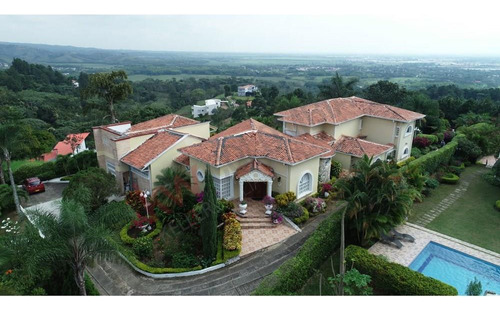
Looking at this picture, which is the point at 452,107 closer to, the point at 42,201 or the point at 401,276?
the point at 401,276

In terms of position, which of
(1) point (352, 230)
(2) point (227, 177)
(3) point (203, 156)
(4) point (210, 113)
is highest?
(3) point (203, 156)

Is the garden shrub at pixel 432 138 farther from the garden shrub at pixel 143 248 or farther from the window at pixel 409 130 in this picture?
the garden shrub at pixel 143 248

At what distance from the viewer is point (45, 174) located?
2802cm

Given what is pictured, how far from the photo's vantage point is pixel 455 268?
1647cm

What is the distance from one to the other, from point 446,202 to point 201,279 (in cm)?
1945

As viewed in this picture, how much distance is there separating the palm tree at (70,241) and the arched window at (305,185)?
1373cm

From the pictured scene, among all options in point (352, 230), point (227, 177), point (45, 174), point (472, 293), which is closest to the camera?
point (472, 293)

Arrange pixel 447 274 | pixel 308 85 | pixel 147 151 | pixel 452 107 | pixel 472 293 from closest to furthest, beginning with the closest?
pixel 472 293 < pixel 447 274 < pixel 147 151 < pixel 452 107 < pixel 308 85

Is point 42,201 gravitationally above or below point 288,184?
below

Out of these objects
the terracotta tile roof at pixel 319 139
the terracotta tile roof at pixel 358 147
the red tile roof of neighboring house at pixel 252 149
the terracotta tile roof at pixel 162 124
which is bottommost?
the terracotta tile roof at pixel 358 147

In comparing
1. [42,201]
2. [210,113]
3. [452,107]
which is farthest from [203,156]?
[210,113]

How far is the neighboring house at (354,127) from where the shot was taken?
28.0m

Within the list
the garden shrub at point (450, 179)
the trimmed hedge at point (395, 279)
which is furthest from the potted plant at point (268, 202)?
the garden shrub at point (450, 179)

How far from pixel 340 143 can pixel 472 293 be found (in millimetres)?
17343
